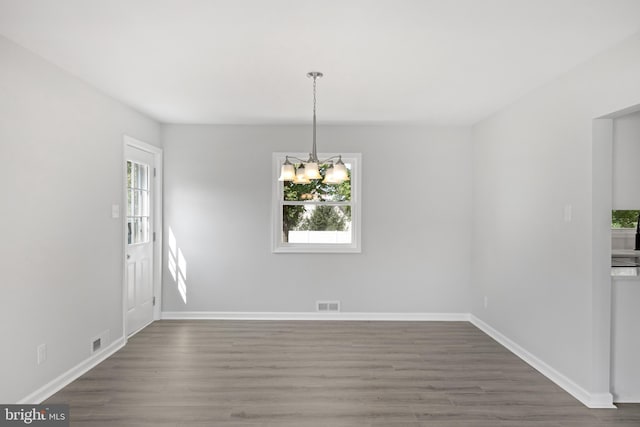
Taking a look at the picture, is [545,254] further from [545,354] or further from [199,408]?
[199,408]

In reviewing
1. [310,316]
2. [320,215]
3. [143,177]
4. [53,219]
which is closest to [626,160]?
[320,215]

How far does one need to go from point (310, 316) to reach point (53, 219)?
10.5 ft

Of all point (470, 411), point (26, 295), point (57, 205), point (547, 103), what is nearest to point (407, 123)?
point (547, 103)

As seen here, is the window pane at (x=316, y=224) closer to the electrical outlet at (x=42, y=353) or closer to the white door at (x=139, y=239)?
the white door at (x=139, y=239)

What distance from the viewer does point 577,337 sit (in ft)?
10.7

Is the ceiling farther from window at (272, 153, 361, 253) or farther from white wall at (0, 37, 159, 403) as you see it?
window at (272, 153, 361, 253)

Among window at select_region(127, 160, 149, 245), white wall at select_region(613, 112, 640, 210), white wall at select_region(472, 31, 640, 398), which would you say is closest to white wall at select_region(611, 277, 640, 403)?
white wall at select_region(472, 31, 640, 398)

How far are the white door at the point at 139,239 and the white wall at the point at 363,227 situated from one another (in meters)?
0.33

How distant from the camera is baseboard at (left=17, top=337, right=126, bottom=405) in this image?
3025 mm

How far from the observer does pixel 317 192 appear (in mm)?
5605

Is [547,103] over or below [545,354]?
over

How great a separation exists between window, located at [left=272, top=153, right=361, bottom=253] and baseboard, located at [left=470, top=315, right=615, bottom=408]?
199cm

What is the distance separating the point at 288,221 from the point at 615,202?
11.7 ft

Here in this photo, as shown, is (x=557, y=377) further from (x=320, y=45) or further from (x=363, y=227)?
(x=320, y=45)
